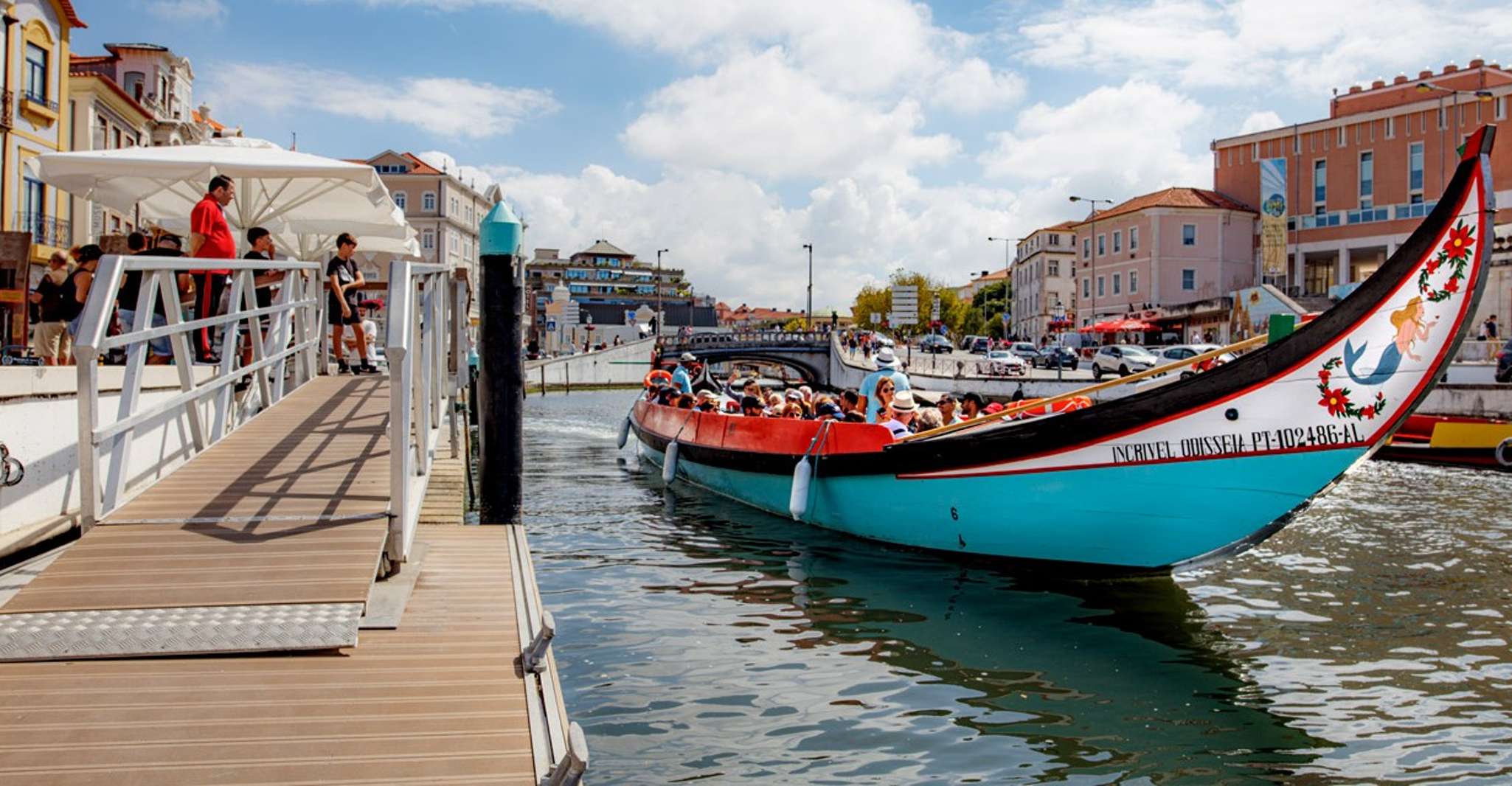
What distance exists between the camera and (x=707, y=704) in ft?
23.1

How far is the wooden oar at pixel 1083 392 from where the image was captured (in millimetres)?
9664

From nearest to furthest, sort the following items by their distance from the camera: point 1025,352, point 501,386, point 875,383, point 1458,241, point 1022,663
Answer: point 1022,663
point 1458,241
point 501,386
point 875,383
point 1025,352

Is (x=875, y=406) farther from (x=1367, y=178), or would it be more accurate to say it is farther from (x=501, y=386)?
(x=1367, y=178)

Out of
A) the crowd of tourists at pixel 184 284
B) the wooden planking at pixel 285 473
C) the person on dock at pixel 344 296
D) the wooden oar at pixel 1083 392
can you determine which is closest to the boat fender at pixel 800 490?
the wooden oar at pixel 1083 392

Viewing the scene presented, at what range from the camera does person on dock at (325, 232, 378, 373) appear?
36.0 feet

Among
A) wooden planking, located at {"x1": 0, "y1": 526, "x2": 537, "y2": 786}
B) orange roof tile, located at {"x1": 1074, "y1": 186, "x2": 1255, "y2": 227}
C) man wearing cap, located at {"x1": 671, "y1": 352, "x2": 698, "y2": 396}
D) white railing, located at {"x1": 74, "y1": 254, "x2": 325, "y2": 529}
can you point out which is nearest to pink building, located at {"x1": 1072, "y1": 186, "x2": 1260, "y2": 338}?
orange roof tile, located at {"x1": 1074, "y1": 186, "x2": 1255, "y2": 227}

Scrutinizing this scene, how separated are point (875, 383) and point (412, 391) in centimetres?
689

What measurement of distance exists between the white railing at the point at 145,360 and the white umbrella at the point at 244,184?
1023 mm

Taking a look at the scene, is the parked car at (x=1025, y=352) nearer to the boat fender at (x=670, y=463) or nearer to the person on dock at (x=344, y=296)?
the boat fender at (x=670, y=463)

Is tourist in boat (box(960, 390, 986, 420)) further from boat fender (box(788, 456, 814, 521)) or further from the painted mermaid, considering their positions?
the painted mermaid

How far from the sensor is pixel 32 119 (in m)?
29.4

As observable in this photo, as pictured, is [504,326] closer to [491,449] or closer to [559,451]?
[491,449]

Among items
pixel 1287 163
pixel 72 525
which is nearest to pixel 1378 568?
pixel 72 525

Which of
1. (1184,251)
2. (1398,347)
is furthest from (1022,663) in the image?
(1184,251)
